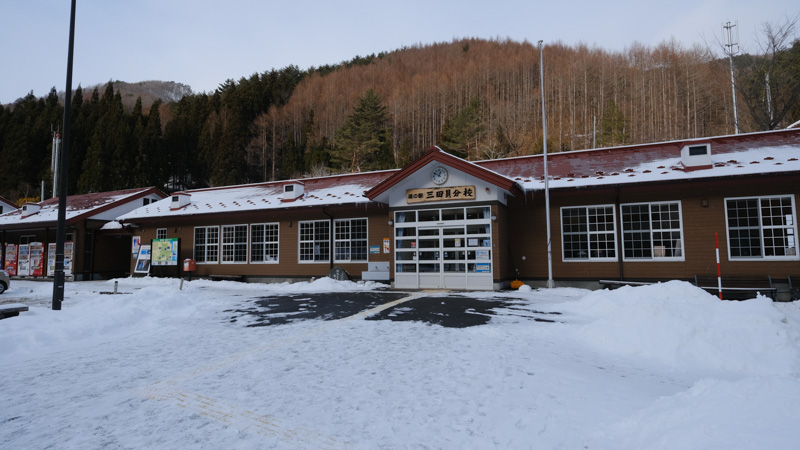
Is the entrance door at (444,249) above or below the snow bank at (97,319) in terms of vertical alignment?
above

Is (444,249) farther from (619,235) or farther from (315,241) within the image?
(315,241)

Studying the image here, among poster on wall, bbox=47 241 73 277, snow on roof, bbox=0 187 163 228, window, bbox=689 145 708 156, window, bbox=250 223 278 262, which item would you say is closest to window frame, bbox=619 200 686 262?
window, bbox=689 145 708 156

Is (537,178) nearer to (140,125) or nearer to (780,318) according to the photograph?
(780,318)

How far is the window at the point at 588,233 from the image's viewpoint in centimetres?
1359

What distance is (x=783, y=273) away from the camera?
11.6 metres

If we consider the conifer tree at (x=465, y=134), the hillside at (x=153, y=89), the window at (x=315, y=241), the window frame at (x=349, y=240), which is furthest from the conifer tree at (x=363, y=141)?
the hillside at (x=153, y=89)

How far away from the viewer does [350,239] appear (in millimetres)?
17219

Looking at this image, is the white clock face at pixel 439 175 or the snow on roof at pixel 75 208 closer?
the white clock face at pixel 439 175

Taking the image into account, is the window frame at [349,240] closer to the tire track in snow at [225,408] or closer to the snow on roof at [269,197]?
the snow on roof at [269,197]

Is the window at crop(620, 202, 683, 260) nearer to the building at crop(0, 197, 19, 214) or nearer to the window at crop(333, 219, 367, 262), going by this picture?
the window at crop(333, 219, 367, 262)

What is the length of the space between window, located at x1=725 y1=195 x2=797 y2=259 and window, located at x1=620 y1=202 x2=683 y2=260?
52.4 inches

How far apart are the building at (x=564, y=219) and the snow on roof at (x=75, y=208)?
403 inches

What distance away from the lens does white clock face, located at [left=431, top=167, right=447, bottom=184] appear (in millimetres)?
14328

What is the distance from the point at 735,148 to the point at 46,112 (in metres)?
72.4
